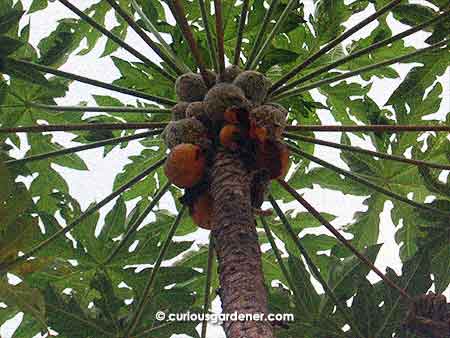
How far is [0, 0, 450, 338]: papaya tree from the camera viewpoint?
313cm

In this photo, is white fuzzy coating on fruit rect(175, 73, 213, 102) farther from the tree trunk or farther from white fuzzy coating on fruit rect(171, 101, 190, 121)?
the tree trunk

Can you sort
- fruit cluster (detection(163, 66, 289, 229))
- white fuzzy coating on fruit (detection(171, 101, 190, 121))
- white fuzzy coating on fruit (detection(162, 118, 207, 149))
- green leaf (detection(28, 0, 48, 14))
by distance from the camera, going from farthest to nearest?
green leaf (detection(28, 0, 48, 14))
white fuzzy coating on fruit (detection(171, 101, 190, 121))
white fuzzy coating on fruit (detection(162, 118, 207, 149))
fruit cluster (detection(163, 66, 289, 229))

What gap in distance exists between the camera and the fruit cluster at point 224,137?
318 centimetres

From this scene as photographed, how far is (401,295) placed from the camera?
12.1 feet

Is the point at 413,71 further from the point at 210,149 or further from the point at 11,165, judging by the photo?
the point at 11,165

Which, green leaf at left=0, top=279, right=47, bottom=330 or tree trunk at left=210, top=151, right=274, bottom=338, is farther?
green leaf at left=0, top=279, right=47, bottom=330

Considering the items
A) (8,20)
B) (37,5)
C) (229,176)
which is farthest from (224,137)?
(37,5)

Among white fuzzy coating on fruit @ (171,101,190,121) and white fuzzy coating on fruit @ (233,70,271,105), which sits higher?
white fuzzy coating on fruit @ (233,70,271,105)

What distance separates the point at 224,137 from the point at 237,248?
65cm

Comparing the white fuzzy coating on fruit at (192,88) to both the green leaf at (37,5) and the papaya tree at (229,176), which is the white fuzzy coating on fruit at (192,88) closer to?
the papaya tree at (229,176)

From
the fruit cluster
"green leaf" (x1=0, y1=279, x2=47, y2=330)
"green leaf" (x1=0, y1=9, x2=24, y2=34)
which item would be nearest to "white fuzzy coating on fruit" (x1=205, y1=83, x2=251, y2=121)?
the fruit cluster

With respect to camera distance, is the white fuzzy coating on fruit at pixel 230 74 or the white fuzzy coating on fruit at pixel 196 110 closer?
the white fuzzy coating on fruit at pixel 196 110

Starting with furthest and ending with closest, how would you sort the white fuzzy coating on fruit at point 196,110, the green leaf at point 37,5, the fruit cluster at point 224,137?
the green leaf at point 37,5 → the white fuzzy coating on fruit at point 196,110 → the fruit cluster at point 224,137

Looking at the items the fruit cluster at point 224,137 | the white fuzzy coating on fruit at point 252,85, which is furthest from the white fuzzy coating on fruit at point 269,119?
the white fuzzy coating on fruit at point 252,85
